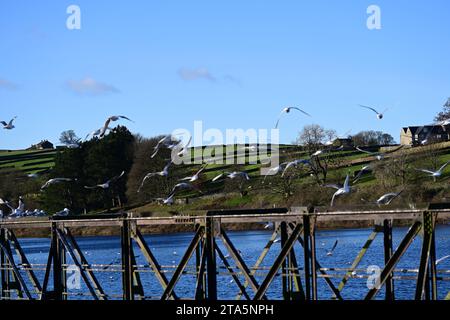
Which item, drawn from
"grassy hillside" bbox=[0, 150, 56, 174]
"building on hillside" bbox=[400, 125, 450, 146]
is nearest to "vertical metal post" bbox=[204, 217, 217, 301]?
"building on hillside" bbox=[400, 125, 450, 146]

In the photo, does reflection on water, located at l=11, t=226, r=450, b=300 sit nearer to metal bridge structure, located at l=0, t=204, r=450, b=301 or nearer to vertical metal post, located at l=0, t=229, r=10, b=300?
metal bridge structure, located at l=0, t=204, r=450, b=301

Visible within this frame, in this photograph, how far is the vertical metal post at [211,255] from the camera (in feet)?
95.0

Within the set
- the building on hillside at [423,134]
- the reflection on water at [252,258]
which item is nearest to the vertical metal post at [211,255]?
the reflection on water at [252,258]

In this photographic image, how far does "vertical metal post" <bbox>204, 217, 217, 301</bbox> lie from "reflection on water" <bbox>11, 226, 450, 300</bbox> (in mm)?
1294

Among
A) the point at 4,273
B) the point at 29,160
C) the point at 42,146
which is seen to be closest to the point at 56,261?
the point at 4,273

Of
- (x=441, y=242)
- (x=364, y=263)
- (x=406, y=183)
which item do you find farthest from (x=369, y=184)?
(x=364, y=263)

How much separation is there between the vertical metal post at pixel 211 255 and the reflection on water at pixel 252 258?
129 centimetres

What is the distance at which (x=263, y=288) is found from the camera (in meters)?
27.7

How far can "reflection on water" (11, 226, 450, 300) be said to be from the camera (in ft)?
136

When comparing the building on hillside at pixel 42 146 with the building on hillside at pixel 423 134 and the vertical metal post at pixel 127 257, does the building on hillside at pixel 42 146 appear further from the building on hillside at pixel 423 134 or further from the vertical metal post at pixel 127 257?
the vertical metal post at pixel 127 257
